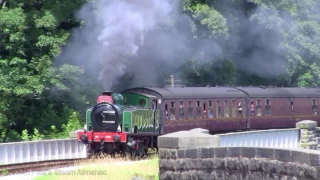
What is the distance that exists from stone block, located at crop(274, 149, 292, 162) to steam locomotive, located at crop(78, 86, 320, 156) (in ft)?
38.3

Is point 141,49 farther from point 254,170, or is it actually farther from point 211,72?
point 254,170

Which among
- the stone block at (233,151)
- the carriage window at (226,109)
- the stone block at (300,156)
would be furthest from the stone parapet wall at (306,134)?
the stone block at (300,156)

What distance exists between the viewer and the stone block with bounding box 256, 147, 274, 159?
13242 millimetres

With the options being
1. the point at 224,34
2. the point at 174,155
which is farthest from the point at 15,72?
the point at 174,155

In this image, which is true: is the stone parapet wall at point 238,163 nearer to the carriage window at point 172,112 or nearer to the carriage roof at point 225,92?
the carriage roof at point 225,92

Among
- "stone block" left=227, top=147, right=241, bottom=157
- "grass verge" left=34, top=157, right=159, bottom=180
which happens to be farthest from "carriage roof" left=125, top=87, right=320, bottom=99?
"stone block" left=227, top=147, right=241, bottom=157

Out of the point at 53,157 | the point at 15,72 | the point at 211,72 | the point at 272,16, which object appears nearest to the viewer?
the point at 53,157

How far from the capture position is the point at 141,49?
1332 inches

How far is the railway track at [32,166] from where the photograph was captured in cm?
2092

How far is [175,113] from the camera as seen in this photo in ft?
88.5

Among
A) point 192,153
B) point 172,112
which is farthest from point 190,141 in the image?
point 172,112

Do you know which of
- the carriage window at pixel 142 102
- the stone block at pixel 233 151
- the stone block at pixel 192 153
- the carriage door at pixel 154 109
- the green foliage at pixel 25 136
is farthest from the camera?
the green foliage at pixel 25 136

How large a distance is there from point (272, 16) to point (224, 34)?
5.54m

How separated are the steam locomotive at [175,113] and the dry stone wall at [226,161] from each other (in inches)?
355
